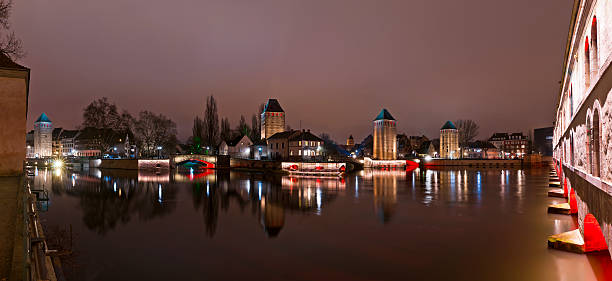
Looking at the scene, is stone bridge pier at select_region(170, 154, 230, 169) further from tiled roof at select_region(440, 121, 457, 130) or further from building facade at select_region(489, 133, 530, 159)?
building facade at select_region(489, 133, 530, 159)

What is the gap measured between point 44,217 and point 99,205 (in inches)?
185

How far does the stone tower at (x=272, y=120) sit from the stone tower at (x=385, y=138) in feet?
65.1

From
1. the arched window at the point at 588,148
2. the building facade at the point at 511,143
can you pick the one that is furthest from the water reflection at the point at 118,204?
the building facade at the point at 511,143

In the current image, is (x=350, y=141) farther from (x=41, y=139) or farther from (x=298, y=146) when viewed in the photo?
(x=41, y=139)

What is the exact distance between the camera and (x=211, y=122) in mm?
67250

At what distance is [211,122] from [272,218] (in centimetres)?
5222

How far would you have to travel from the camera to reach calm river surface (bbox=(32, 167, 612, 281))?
973 cm

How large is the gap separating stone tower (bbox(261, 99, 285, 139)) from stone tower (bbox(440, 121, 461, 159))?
137ft

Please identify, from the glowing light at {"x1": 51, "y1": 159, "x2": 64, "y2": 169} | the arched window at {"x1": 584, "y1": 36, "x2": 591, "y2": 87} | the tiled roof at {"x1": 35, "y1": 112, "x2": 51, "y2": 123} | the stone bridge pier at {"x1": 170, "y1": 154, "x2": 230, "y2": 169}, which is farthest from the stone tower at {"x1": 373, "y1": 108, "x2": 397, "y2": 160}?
the tiled roof at {"x1": 35, "y1": 112, "x2": 51, "y2": 123}

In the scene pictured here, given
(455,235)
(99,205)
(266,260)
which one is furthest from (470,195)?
(99,205)

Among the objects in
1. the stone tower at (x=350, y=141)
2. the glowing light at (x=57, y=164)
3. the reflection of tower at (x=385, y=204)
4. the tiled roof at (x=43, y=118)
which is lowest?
the reflection of tower at (x=385, y=204)

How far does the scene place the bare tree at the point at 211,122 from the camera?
66.6m

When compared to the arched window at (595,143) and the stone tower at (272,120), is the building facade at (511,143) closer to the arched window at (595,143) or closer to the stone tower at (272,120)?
the stone tower at (272,120)

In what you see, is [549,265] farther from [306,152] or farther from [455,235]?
[306,152]
